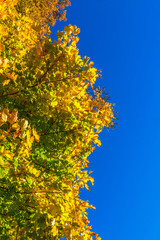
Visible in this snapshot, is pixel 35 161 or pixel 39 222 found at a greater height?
pixel 35 161

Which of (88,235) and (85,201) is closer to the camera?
(88,235)

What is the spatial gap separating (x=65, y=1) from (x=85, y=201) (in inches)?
633

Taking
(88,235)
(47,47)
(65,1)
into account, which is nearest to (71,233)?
(88,235)

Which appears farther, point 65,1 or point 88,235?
point 65,1

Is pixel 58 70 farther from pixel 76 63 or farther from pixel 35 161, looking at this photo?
pixel 35 161

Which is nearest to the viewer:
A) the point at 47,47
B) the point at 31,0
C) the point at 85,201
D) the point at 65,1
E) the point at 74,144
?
the point at 47,47

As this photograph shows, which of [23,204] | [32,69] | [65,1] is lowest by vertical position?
[23,204]

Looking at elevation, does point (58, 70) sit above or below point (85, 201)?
above

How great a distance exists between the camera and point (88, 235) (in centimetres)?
329

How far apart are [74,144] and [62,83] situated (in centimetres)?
97

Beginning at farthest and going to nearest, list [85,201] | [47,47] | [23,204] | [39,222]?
[85,201]
[47,47]
[23,204]
[39,222]

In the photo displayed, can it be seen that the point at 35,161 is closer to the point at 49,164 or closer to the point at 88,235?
the point at 49,164

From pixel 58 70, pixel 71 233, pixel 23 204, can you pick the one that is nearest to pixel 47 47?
pixel 58 70

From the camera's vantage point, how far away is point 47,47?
2600mm
